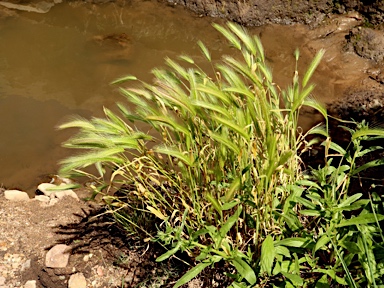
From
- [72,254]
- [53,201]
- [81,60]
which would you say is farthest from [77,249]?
[81,60]

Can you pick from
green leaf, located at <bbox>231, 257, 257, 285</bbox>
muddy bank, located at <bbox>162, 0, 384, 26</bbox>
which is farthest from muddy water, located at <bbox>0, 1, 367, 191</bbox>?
green leaf, located at <bbox>231, 257, 257, 285</bbox>

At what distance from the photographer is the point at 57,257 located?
2.55 metres

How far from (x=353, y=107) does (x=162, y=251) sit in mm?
2303

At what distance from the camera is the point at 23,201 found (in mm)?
3049

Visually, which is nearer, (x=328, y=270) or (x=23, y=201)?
(x=328, y=270)

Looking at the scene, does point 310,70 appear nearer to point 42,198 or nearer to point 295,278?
point 295,278

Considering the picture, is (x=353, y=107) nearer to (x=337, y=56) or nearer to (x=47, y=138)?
(x=337, y=56)

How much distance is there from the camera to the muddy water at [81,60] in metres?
3.91

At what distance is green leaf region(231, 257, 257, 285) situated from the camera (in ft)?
5.96

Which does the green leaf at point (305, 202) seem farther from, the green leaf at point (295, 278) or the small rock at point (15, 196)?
the small rock at point (15, 196)

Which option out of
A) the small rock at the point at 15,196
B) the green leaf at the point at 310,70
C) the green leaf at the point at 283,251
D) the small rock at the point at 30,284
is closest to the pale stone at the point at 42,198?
the small rock at the point at 15,196

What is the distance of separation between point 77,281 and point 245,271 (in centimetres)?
100

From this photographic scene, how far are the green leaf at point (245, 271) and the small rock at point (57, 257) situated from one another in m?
1.03

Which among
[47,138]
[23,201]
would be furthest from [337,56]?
[23,201]
